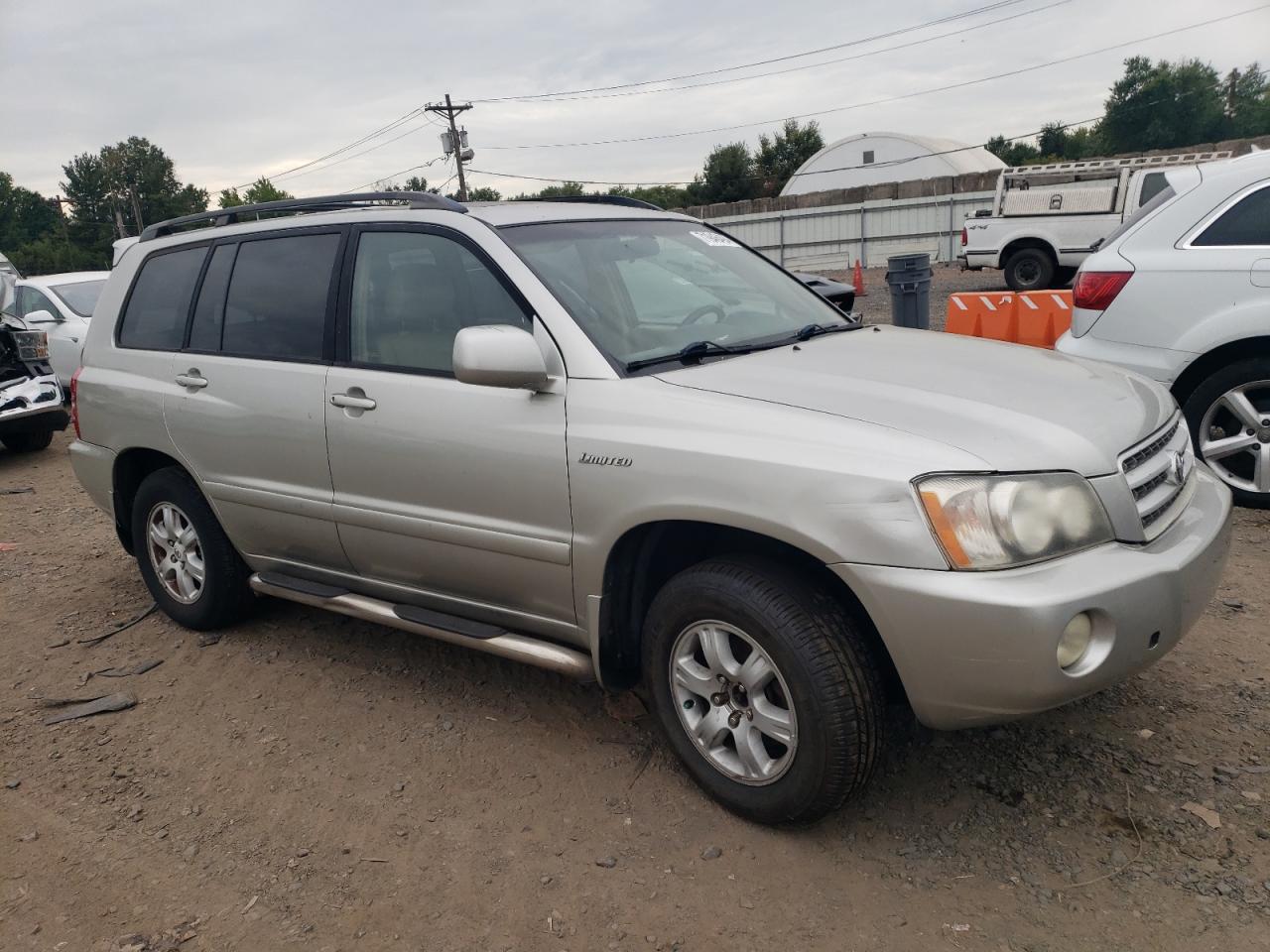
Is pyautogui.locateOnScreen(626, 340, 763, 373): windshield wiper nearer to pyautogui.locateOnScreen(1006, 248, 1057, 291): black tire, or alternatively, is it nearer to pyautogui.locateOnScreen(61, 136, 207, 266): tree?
pyautogui.locateOnScreen(1006, 248, 1057, 291): black tire

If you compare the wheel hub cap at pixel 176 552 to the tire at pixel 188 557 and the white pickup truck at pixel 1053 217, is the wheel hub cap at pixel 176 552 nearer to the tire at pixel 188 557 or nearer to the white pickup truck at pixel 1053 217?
the tire at pixel 188 557

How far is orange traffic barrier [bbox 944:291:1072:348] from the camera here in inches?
288

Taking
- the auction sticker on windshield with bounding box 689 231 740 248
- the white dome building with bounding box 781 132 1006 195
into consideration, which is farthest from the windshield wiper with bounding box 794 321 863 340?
the white dome building with bounding box 781 132 1006 195

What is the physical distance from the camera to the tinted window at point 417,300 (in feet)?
10.9

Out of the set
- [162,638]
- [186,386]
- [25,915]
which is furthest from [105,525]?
[25,915]

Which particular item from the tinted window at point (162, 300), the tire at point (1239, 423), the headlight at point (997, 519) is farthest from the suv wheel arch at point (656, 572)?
the tire at point (1239, 423)

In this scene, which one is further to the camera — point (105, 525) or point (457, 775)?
point (105, 525)

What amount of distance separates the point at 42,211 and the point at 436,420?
358 feet

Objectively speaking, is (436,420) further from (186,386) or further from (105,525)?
(105,525)

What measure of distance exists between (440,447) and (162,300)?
212 centimetres

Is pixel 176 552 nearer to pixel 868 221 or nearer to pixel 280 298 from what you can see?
pixel 280 298

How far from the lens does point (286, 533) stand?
3.96 metres

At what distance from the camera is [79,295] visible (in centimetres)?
1129

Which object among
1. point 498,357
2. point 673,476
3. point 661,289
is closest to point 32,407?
point 661,289
